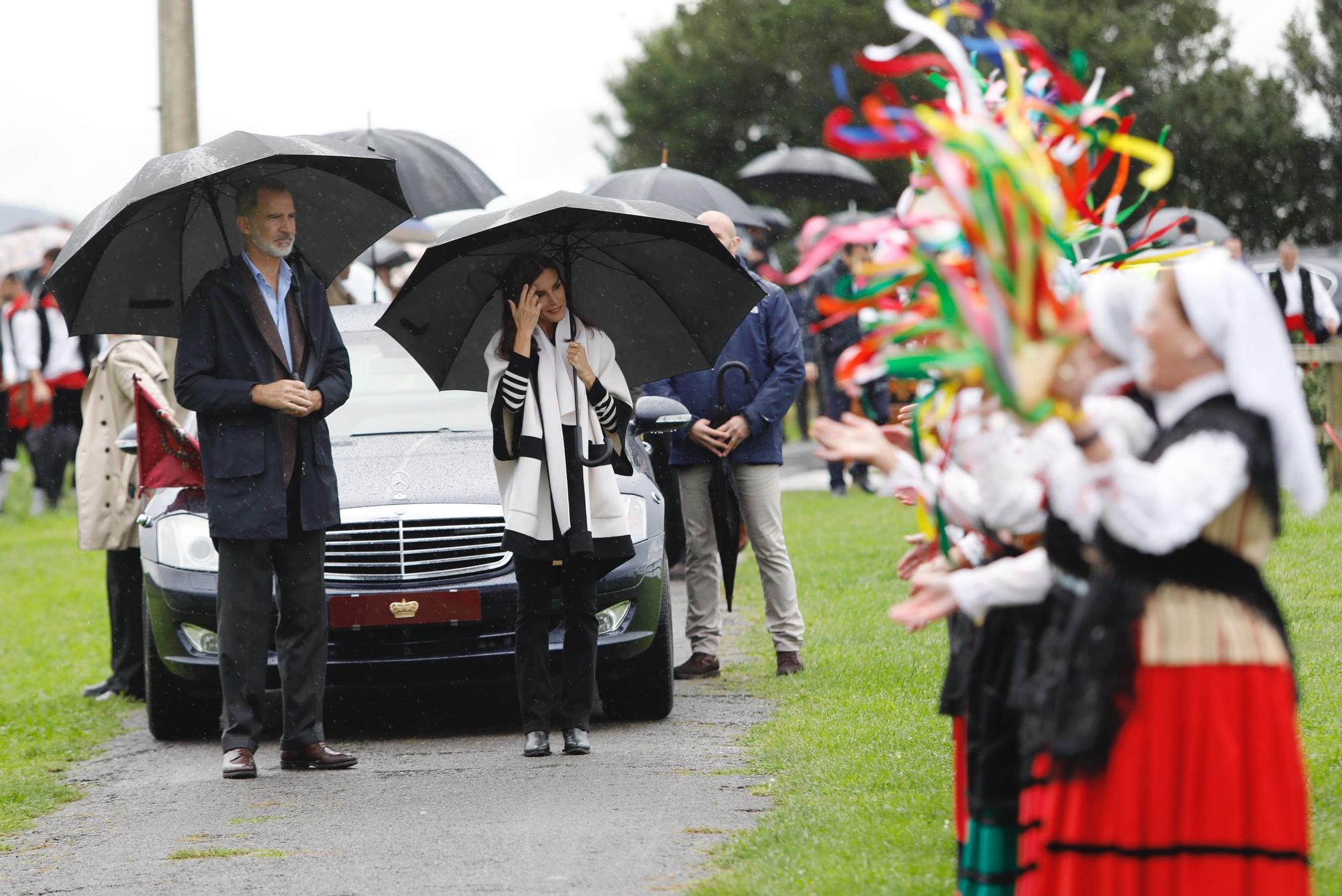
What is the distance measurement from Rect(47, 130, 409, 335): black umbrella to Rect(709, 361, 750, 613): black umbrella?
182 cm

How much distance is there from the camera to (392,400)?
9.03m

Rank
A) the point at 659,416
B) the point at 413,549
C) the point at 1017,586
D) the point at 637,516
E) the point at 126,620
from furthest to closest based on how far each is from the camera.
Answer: the point at 126,620
the point at 659,416
the point at 637,516
the point at 413,549
the point at 1017,586

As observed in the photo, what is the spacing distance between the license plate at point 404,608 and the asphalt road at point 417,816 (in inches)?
21.6

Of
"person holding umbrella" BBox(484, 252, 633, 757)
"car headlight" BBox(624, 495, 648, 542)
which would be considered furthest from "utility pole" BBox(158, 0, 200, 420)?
"person holding umbrella" BBox(484, 252, 633, 757)

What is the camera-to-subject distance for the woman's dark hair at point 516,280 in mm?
7180

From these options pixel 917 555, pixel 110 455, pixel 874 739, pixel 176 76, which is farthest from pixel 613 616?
pixel 176 76

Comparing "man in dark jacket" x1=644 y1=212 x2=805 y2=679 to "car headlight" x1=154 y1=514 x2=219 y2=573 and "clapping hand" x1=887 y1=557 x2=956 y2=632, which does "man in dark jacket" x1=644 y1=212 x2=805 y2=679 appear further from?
"clapping hand" x1=887 y1=557 x2=956 y2=632

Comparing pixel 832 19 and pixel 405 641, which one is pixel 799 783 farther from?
pixel 832 19

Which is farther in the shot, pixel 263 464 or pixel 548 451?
pixel 548 451

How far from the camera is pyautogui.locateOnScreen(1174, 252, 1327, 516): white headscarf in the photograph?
3.29m

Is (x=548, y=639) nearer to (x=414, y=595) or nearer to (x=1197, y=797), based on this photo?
(x=414, y=595)

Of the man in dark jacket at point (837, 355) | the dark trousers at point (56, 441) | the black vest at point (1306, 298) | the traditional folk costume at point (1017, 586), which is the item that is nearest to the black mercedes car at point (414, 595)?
the traditional folk costume at point (1017, 586)

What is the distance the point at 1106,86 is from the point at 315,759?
38905 mm

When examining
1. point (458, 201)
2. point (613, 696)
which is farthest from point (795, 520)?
point (613, 696)
